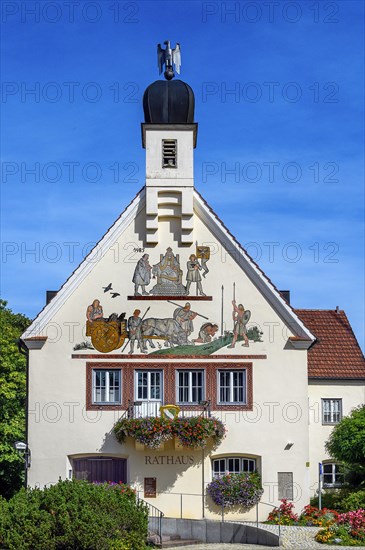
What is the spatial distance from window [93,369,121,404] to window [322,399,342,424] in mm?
11905

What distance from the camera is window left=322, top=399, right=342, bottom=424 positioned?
4219cm

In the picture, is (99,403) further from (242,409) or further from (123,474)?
(242,409)

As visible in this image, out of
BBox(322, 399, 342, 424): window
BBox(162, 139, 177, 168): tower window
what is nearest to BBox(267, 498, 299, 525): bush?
BBox(322, 399, 342, 424): window

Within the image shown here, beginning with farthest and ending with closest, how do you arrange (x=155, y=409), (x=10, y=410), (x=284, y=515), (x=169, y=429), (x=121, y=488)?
(x=10, y=410)
(x=155, y=409)
(x=284, y=515)
(x=169, y=429)
(x=121, y=488)

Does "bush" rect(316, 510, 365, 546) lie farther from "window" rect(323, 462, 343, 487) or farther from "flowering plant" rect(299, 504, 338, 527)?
"window" rect(323, 462, 343, 487)

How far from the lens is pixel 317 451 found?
4134 centimetres

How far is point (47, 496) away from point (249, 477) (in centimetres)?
979

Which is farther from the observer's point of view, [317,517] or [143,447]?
[143,447]

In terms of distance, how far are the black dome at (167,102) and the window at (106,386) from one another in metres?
9.71

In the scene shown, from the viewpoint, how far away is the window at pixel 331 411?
138ft

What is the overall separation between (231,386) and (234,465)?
111 inches

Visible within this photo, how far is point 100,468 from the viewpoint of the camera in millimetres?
34062

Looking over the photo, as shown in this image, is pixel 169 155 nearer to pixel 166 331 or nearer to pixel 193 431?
pixel 166 331

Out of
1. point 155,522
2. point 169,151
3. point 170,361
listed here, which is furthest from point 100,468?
point 169,151
